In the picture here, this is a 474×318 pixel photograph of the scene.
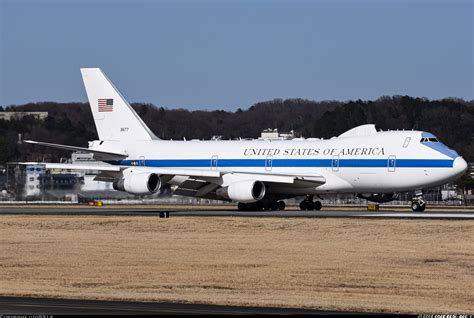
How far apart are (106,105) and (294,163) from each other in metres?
16.5

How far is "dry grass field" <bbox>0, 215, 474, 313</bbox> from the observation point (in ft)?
97.6

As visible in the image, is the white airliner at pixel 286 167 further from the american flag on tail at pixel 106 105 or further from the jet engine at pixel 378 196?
the american flag on tail at pixel 106 105

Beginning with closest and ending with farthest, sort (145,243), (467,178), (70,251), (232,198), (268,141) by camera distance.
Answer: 1. (70,251)
2. (145,243)
3. (232,198)
4. (268,141)
5. (467,178)

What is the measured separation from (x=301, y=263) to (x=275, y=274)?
2.70 metres

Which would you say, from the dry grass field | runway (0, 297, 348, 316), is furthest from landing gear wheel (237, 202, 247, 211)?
runway (0, 297, 348, 316)

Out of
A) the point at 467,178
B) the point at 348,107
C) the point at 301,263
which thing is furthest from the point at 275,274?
the point at 348,107

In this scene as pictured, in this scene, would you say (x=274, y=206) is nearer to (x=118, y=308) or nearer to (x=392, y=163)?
(x=392, y=163)

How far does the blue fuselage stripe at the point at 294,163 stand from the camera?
6331 centimetres

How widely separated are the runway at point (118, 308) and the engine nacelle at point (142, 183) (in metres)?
37.7

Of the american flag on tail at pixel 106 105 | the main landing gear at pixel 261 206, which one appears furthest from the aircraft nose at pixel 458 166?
the american flag on tail at pixel 106 105

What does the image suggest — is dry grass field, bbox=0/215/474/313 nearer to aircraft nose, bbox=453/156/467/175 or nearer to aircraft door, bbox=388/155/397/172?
aircraft door, bbox=388/155/397/172

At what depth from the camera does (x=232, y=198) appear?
65.5m

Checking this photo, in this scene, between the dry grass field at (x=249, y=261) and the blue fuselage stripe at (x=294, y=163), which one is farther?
the blue fuselage stripe at (x=294, y=163)

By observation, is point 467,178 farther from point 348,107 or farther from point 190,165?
point 190,165
